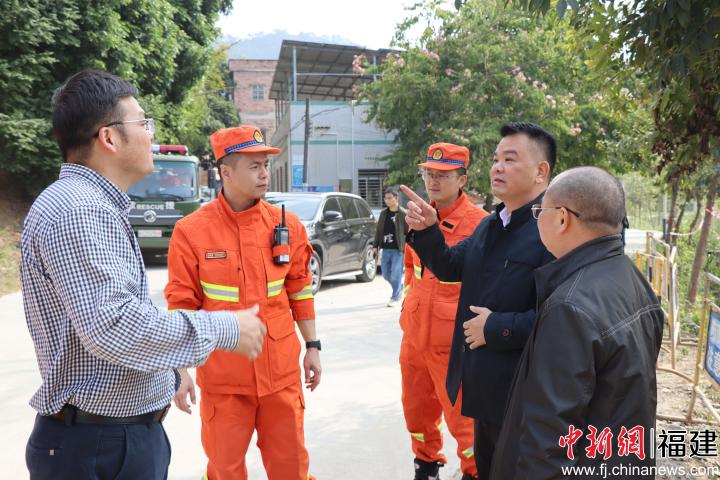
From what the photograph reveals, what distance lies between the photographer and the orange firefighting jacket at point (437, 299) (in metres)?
3.29

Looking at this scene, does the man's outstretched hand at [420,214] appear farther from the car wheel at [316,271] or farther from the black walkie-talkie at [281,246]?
the car wheel at [316,271]

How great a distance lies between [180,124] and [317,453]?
1850cm

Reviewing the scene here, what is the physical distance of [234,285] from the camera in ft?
8.98

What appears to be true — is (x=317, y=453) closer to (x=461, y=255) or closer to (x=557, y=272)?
(x=461, y=255)

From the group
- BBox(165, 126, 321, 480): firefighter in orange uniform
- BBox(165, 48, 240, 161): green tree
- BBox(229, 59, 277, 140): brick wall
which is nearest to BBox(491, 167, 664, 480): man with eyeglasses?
BBox(165, 126, 321, 480): firefighter in orange uniform

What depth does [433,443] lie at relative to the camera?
3533mm

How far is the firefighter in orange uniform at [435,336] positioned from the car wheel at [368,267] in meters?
8.53

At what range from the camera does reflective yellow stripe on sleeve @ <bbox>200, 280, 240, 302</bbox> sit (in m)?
2.74

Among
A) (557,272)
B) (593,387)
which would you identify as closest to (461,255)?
(557,272)

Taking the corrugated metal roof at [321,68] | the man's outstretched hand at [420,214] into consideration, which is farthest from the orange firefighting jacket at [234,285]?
the corrugated metal roof at [321,68]

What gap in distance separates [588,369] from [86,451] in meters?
1.45

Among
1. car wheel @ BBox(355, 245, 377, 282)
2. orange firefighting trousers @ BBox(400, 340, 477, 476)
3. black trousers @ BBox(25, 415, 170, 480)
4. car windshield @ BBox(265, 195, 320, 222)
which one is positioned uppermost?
black trousers @ BBox(25, 415, 170, 480)

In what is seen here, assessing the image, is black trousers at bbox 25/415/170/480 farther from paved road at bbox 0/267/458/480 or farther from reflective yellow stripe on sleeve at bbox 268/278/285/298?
paved road at bbox 0/267/458/480

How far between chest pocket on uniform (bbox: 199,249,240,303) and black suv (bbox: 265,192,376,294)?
7.32m
